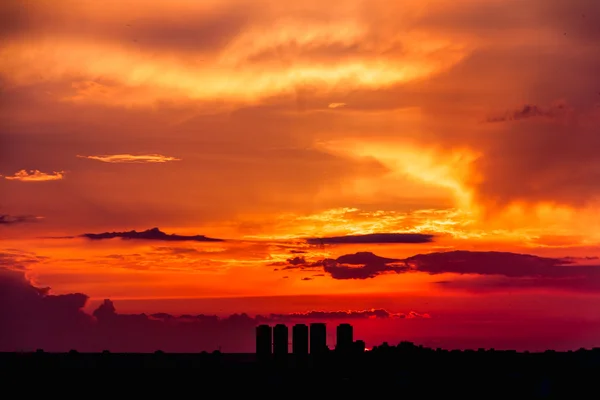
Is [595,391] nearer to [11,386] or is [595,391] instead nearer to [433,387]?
[433,387]

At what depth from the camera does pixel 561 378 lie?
176125mm

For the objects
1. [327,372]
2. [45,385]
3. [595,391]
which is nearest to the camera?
[595,391]

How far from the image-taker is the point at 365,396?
169 meters

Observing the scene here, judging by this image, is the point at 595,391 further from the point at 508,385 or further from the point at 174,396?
the point at 174,396

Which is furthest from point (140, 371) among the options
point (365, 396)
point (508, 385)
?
point (508, 385)

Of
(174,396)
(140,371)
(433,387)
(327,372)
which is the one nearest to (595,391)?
(433,387)

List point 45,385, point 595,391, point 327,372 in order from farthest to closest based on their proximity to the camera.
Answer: point 327,372 < point 45,385 < point 595,391

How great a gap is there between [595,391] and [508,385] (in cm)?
1325

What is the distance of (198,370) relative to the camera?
199 metres

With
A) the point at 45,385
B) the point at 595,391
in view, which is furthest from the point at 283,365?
the point at 595,391

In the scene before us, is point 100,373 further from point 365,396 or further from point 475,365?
point 475,365

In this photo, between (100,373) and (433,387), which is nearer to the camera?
(433,387)

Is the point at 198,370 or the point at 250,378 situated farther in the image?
the point at 198,370

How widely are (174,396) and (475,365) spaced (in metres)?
55.6
